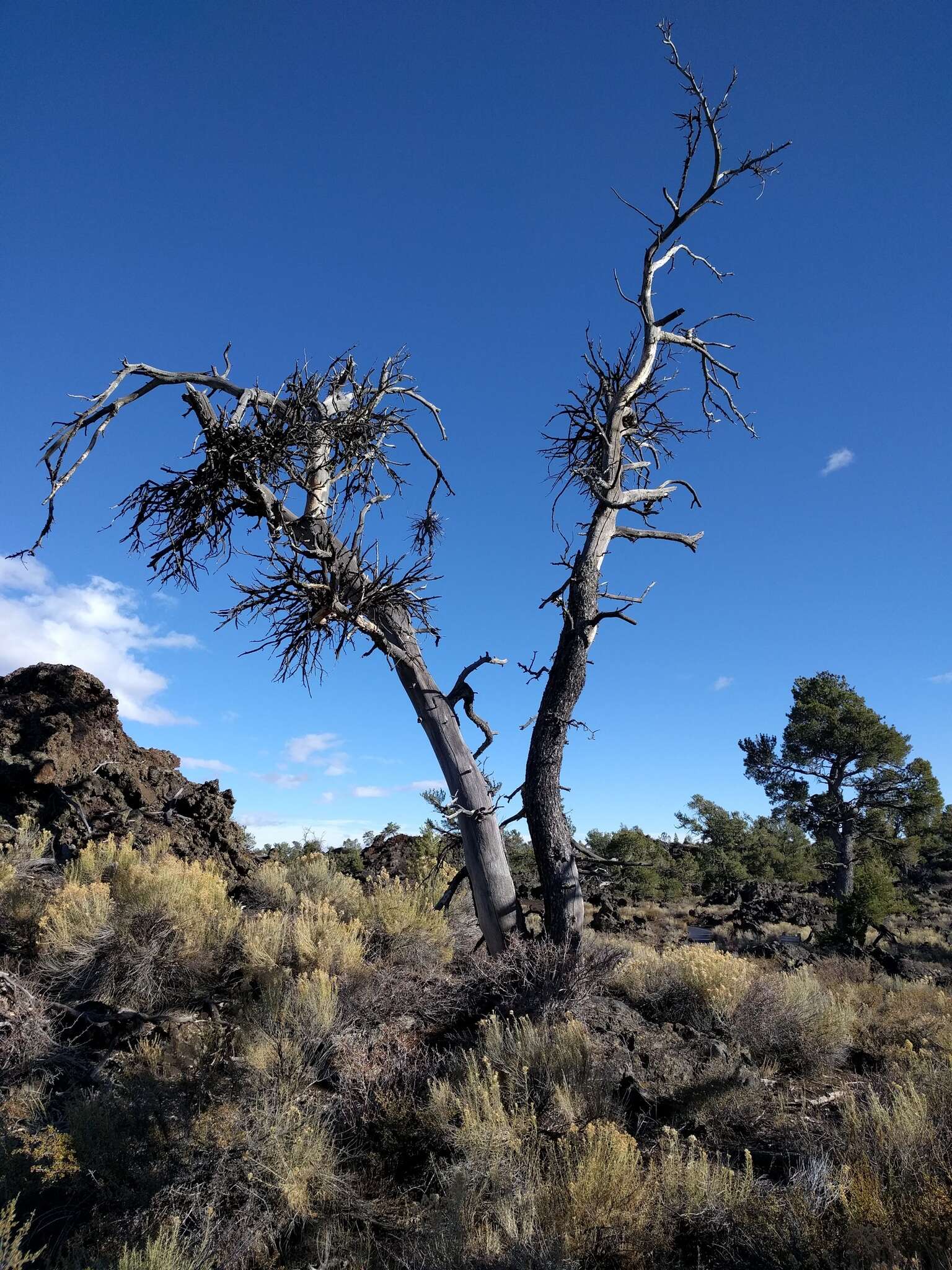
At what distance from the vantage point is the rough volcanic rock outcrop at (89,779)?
10055mm

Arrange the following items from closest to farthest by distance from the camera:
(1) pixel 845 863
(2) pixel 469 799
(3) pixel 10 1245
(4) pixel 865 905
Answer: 1. (3) pixel 10 1245
2. (2) pixel 469 799
3. (4) pixel 865 905
4. (1) pixel 845 863

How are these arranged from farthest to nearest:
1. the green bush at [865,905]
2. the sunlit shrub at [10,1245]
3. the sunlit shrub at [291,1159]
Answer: the green bush at [865,905] → the sunlit shrub at [291,1159] → the sunlit shrub at [10,1245]

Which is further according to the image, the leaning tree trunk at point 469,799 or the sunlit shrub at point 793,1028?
the leaning tree trunk at point 469,799

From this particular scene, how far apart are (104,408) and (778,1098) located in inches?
306

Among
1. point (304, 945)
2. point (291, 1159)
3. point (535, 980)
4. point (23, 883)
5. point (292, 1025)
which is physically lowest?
point (291, 1159)

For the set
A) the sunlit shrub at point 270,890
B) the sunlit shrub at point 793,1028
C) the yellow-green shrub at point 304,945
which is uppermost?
the sunlit shrub at point 270,890

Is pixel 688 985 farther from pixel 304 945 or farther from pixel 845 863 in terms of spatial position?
pixel 845 863

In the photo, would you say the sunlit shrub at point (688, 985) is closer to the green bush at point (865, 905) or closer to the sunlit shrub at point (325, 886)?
the sunlit shrub at point (325, 886)

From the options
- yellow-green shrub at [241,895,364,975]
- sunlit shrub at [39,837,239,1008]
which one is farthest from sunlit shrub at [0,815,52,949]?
yellow-green shrub at [241,895,364,975]

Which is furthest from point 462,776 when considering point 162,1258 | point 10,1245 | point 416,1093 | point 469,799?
point 10,1245

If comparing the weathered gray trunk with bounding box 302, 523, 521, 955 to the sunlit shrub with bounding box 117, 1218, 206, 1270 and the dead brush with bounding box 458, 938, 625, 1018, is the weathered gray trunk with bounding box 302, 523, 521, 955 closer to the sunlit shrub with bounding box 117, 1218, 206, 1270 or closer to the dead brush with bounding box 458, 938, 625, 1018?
the dead brush with bounding box 458, 938, 625, 1018

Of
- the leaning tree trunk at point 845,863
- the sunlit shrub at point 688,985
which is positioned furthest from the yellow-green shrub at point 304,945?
the leaning tree trunk at point 845,863

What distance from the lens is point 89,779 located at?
10648 mm

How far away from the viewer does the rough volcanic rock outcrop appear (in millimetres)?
10055
